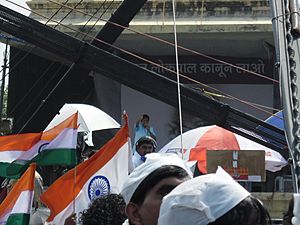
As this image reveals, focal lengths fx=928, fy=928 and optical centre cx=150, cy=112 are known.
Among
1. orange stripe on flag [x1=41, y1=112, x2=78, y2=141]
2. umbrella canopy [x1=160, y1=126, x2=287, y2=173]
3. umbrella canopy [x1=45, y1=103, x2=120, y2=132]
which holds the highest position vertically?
orange stripe on flag [x1=41, y1=112, x2=78, y2=141]

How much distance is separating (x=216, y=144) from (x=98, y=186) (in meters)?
4.62

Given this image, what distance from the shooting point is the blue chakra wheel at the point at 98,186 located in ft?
21.6

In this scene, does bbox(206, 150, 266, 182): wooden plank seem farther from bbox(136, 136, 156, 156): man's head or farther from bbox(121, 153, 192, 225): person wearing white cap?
bbox(121, 153, 192, 225): person wearing white cap

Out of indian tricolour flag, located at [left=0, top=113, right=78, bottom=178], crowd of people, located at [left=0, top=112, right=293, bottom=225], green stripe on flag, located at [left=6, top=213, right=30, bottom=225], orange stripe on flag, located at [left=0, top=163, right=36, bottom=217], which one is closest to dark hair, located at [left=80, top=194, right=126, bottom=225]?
crowd of people, located at [left=0, top=112, right=293, bottom=225]

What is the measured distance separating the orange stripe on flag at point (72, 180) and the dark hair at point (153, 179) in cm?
322

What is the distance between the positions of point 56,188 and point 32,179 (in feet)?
0.74

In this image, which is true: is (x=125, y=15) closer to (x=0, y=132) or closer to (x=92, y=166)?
(x=0, y=132)

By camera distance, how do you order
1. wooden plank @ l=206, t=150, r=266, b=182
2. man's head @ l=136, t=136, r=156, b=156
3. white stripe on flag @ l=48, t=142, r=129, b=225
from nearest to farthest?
white stripe on flag @ l=48, t=142, r=129, b=225 < wooden plank @ l=206, t=150, r=266, b=182 < man's head @ l=136, t=136, r=156, b=156

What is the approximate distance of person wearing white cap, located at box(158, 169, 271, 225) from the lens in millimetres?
2342

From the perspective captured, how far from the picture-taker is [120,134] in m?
6.92

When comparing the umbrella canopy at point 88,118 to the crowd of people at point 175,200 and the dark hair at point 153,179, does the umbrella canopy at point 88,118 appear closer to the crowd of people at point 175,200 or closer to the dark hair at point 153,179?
the crowd of people at point 175,200

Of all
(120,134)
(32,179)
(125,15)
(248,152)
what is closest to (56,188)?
(32,179)

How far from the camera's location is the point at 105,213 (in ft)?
13.7

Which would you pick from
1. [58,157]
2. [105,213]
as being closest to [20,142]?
[58,157]
